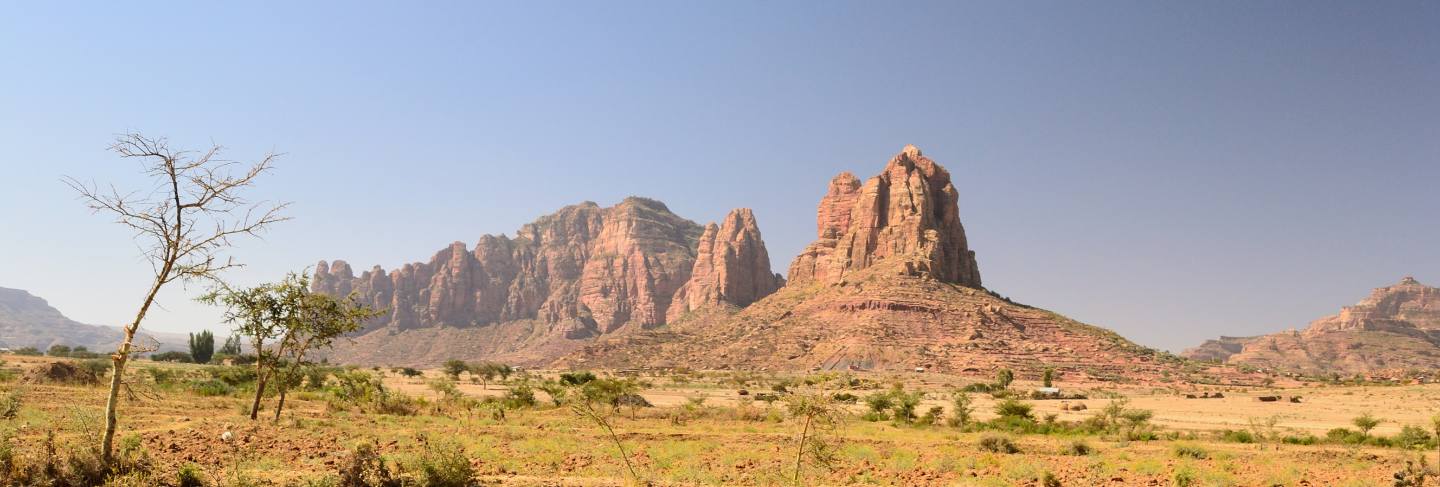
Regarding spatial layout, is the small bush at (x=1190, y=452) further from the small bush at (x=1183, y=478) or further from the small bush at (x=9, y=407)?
the small bush at (x=9, y=407)

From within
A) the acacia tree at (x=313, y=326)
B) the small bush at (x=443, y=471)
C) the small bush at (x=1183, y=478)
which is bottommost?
the small bush at (x=1183, y=478)

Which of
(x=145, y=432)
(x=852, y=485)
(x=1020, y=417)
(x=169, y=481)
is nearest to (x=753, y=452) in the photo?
(x=852, y=485)

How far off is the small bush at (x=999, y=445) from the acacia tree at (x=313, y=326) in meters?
21.4

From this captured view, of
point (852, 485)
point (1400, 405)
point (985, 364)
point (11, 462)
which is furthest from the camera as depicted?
point (985, 364)

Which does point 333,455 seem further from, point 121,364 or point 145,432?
point 121,364

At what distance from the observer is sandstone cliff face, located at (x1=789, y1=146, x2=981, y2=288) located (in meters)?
126

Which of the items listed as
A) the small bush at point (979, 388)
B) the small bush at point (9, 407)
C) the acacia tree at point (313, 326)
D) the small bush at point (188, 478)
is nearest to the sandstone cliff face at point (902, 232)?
the small bush at point (979, 388)

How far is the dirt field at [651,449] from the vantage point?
1722cm

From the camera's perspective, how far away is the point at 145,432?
19.8 metres

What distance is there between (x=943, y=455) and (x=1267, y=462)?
8712 mm

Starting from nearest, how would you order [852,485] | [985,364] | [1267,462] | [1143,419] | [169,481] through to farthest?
[169,481] < [852,485] < [1267,462] < [1143,419] < [985,364]

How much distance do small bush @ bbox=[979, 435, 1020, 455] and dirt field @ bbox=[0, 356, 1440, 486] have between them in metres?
0.35

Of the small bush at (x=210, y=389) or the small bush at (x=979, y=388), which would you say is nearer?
the small bush at (x=210, y=389)

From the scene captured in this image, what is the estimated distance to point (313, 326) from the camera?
87.0 feet
